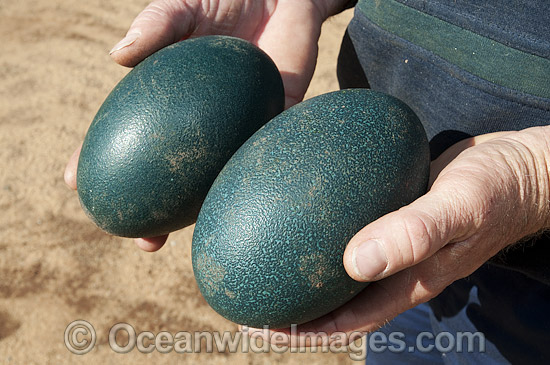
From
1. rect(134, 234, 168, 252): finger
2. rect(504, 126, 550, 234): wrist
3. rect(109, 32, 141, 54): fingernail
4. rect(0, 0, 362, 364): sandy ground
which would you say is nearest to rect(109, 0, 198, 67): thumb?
rect(109, 32, 141, 54): fingernail

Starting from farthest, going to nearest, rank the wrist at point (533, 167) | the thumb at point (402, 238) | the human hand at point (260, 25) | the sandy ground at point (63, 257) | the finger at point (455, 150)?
the sandy ground at point (63, 257) → the human hand at point (260, 25) → the finger at point (455, 150) → the wrist at point (533, 167) → the thumb at point (402, 238)

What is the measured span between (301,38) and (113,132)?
1382 mm

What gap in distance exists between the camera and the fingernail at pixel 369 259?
1824mm

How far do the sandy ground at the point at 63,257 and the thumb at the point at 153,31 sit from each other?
89.0 inches

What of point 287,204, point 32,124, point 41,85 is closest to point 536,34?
point 287,204

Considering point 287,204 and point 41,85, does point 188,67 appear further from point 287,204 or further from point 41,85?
point 41,85

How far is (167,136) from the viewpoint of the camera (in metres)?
2.33

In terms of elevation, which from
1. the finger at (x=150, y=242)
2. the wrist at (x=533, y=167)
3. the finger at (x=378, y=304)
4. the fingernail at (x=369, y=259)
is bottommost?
the finger at (x=150, y=242)

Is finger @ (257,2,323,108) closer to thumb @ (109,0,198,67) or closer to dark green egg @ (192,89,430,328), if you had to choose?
thumb @ (109,0,198,67)

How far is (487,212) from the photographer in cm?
199

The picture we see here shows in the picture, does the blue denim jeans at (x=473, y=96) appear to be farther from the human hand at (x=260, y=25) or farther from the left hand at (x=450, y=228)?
the human hand at (x=260, y=25)

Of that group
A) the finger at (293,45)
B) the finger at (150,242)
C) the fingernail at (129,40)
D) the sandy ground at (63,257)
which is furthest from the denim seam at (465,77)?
the sandy ground at (63,257)

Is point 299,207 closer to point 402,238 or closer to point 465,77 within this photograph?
point 402,238

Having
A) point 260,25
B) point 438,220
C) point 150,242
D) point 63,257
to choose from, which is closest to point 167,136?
point 150,242
